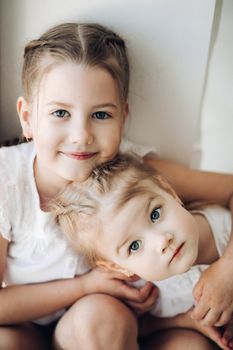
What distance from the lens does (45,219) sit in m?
0.94

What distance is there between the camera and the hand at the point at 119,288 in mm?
→ 957

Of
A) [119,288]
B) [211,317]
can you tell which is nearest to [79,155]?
[119,288]

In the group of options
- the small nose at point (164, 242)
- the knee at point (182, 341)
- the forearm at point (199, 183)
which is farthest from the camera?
the forearm at point (199, 183)

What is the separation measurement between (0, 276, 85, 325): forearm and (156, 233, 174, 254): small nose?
8.1 inches

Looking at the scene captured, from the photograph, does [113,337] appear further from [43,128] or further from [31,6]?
[31,6]

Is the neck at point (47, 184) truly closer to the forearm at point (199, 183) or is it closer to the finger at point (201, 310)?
the forearm at point (199, 183)

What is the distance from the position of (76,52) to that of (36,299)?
0.45 meters

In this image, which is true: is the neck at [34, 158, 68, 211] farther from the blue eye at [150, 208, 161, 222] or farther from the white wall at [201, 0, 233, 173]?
the white wall at [201, 0, 233, 173]

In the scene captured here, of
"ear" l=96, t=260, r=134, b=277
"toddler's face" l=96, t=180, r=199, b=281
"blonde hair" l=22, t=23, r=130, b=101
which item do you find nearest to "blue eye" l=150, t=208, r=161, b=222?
"toddler's face" l=96, t=180, r=199, b=281

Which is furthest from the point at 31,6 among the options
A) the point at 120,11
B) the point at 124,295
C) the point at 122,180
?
the point at 124,295

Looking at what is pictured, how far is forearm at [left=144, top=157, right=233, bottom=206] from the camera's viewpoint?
1.05 metres

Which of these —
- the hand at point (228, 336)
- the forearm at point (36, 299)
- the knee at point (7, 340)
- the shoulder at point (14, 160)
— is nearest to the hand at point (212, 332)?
the hand at point (228, 336)

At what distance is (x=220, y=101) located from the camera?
1.08 m

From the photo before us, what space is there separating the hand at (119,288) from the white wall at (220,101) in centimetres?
33
